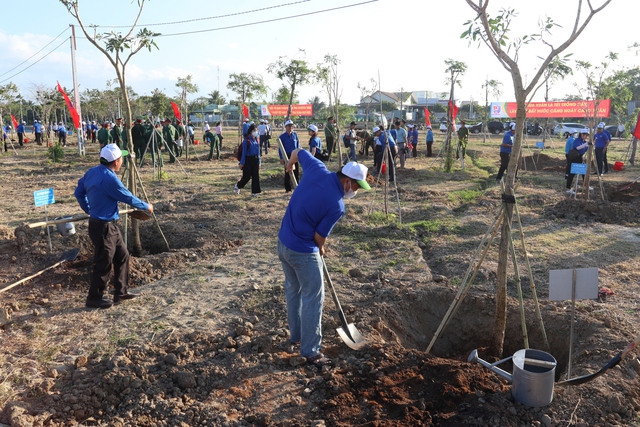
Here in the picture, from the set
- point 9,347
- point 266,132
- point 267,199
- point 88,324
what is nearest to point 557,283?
point 88,324

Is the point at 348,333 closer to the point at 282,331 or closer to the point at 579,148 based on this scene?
the point at 282,331

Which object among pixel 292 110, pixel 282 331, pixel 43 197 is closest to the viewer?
pixel 282 331

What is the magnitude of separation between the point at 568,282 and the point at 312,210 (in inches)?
87.0

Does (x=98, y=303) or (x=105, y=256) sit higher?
(x=105, y=256)

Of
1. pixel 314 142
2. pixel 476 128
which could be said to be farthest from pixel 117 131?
pixel 476 128

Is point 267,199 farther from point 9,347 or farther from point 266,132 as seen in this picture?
point 266,132

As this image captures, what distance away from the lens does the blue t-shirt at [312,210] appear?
13.0ft

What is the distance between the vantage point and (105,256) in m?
5.18

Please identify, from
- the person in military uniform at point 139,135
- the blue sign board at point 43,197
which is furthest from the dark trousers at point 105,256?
the person in military uniform at point 139,135

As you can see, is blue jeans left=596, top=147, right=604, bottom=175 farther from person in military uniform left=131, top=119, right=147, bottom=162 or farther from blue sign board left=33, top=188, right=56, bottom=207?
blue sign board left=33, top=188, right=56, bottom=207

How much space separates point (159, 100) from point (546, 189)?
2054 cm

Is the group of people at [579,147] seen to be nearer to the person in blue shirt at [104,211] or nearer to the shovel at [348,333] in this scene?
the shovel at [348,333]

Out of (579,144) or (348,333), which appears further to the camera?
(579,144)

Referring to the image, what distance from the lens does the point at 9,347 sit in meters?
4.52
